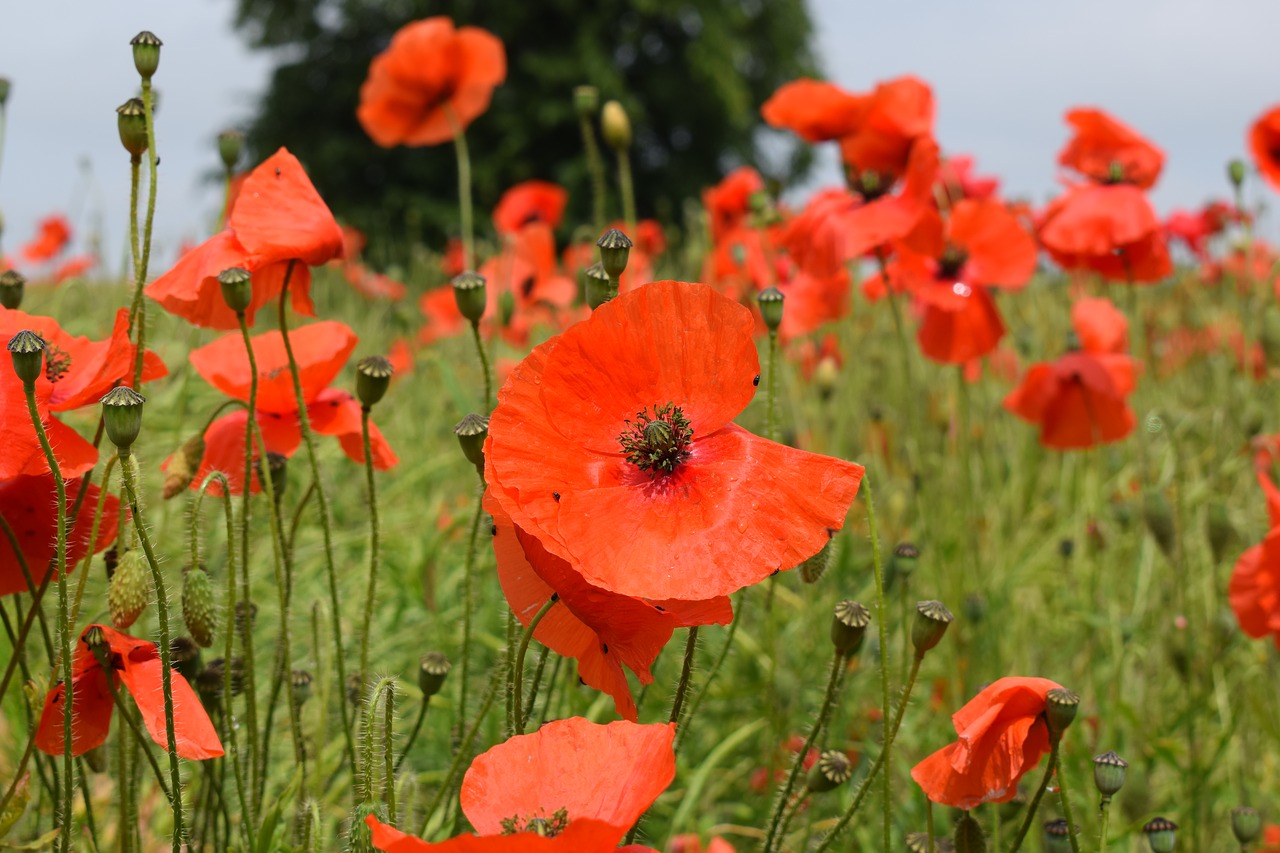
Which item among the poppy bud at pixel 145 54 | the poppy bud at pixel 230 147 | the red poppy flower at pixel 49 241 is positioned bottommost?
the red poppy flower at pixel 49 241

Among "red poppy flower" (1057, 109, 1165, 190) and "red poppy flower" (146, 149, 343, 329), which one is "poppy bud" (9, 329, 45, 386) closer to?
"red poppy flower" (146, 149, 343, 329)

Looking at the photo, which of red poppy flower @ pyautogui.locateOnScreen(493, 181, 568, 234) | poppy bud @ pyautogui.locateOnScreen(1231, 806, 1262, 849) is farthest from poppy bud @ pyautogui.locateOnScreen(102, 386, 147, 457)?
red poppy flower @ pyautogui.locateOnScreen(493, 181, 568, 234)

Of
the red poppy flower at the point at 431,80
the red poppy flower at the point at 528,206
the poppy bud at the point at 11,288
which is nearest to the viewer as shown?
the poppy bud at the point at 11,288

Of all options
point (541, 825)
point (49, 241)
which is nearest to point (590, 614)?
point (541, 825)

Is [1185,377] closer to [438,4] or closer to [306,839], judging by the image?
[306,839]

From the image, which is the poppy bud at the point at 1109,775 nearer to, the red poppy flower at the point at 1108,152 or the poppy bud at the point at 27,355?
the poppy bud at the point at 27,355

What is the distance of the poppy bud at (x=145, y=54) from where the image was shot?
1.23m

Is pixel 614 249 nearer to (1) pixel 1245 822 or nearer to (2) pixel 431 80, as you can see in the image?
(1) pixel 1245 822

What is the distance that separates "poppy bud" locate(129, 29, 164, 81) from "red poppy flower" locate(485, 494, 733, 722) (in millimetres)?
634

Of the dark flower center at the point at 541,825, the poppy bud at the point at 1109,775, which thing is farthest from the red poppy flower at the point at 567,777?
the poppy bud at the point at 1109,775

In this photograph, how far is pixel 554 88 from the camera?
61.1 feet

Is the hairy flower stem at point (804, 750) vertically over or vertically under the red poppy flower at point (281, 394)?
under

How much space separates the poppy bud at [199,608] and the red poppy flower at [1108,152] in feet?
7.26

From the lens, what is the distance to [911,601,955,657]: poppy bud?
1.12 metres
